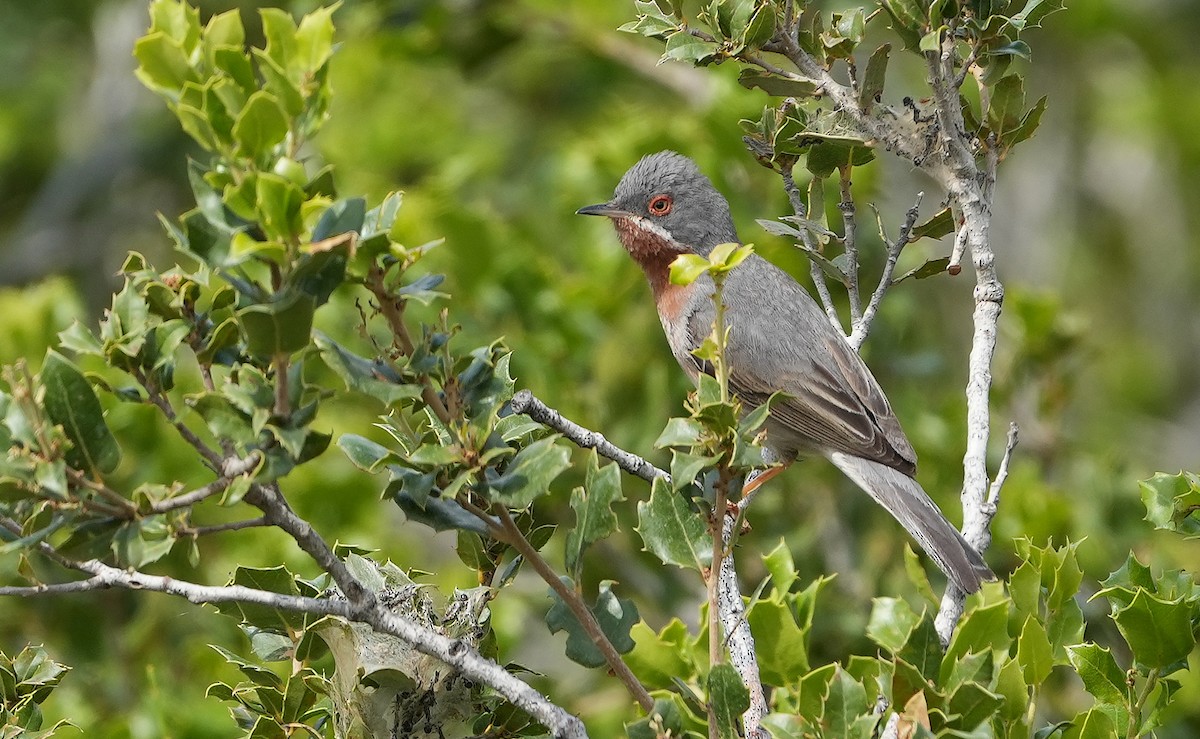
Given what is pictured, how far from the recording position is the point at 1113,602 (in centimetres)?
279

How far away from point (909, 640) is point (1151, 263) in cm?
1170

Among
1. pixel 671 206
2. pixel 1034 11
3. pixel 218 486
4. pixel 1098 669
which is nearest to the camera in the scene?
pixel 218 486

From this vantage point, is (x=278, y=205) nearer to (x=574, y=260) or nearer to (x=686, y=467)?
(x=686, y=467)

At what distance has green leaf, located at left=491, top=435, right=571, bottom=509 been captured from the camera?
227 centimetres

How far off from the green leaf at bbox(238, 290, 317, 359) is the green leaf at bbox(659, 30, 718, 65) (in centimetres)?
149

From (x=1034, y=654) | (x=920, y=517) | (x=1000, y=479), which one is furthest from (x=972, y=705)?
(x=920, y=517)

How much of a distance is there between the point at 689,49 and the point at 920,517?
2051 mm

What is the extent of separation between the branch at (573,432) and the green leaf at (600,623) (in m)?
0.47

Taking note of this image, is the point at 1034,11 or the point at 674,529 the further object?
the point at 1034,11

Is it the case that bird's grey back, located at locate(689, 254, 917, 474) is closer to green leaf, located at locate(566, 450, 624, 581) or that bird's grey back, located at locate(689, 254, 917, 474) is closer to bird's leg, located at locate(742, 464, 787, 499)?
bird's leg, located at locate(742, 464, 787, 499)

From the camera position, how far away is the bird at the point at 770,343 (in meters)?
4.89

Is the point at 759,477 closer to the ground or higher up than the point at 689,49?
closer to the ground

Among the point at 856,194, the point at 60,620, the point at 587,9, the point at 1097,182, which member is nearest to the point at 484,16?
the point at 587,9

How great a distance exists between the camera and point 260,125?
2.08 m
